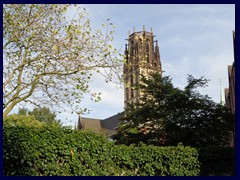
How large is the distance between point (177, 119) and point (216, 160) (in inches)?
334

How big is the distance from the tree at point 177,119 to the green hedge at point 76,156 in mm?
8895

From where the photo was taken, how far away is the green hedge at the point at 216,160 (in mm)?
16062

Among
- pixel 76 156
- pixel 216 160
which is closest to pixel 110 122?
pixel 216 160

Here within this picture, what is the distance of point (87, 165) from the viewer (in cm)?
1209

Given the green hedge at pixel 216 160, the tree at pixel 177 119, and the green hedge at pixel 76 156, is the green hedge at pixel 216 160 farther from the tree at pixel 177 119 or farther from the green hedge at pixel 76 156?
the tree at pixel 177 119

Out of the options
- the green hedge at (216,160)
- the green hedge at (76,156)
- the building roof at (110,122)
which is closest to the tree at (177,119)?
the green hedge at (216,160)

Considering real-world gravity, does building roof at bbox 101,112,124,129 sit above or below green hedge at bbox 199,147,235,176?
above

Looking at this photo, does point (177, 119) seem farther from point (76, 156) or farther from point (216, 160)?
point (76, 156)

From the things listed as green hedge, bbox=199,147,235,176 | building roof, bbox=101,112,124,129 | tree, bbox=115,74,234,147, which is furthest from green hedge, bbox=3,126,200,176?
building roof, bbox=101,112,124,129

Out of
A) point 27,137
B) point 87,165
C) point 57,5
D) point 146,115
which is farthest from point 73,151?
point 146,115

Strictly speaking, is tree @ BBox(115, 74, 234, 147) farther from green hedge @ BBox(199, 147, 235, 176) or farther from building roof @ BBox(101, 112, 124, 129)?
building roof @ BBox(101, 112, 124, 129)

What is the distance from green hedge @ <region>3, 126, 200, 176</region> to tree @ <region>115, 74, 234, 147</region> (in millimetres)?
8895

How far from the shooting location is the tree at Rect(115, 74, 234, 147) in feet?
79.1

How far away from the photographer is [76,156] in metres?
11.8
